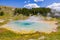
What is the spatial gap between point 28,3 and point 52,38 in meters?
1.92

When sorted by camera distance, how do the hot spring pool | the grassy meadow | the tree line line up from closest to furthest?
the grassy meadow → the hot spring pool → the tree line

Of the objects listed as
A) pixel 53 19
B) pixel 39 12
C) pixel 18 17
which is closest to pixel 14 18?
pixel 18 17

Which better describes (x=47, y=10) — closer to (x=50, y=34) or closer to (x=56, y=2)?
(x=56, y=2)

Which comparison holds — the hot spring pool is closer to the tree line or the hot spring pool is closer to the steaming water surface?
the steaming water surface

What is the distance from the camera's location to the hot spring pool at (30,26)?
6348 millimetres

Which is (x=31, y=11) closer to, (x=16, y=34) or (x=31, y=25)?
(x=31, y=25)

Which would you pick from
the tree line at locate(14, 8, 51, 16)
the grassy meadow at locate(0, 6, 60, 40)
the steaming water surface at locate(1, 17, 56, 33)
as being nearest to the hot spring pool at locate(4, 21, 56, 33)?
the steaming water surface at locate(1, 17, 56, 33)

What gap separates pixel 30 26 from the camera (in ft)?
21.2

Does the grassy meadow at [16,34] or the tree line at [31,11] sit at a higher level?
the tree line at [31,11]

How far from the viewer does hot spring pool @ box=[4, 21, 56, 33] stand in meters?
6.35

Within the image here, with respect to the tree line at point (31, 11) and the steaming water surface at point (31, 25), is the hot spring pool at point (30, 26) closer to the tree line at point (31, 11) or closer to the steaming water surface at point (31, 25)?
the steaming water surface at point (31, 25)

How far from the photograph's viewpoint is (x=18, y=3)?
6.82 meters

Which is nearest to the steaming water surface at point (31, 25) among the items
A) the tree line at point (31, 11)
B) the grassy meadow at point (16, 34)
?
the grassy meadow at point (16, 34)

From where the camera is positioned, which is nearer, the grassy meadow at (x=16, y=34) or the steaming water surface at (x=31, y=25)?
the grassy meadow at (x=16, y=34)
